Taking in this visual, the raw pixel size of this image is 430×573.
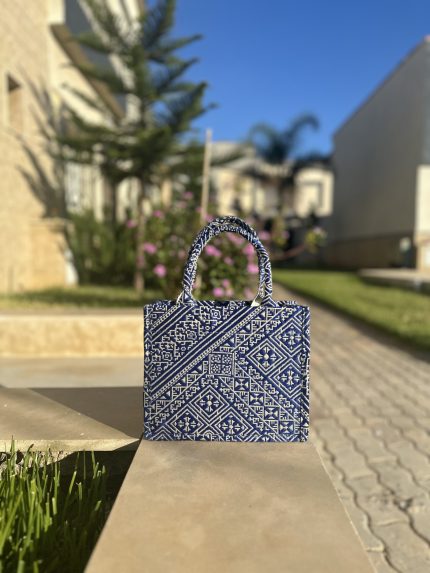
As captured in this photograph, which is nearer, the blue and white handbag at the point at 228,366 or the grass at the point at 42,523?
the grass at the point at 42,523

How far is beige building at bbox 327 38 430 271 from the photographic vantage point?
16.3 meters

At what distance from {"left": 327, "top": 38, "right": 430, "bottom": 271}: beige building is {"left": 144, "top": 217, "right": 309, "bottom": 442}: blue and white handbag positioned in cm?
1650

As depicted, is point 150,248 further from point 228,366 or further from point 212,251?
point 228,366

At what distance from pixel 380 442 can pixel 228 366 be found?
192 cm

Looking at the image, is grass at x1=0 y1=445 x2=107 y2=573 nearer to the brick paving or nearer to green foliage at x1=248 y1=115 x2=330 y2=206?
the brick paving

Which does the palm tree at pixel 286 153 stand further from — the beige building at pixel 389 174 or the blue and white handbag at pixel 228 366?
the blue and white handbag at pixel 228 366

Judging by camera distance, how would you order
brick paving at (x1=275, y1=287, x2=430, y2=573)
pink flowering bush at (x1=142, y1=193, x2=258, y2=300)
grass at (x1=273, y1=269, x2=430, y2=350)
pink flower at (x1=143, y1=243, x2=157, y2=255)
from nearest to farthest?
brick paving at (x1=275, y1=287, x2=430, y2=573), pink flowering bush at (x1=142, y1=193, x2=258, y2=300), pink flower at (x1=143, y1=243, x2=157, y2=255), grass at (x1=273, y1=269, x2=430, y2=350)

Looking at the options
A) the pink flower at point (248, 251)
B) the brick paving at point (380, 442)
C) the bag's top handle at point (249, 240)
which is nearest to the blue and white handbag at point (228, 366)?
the bag's top handle at point (249, 240)

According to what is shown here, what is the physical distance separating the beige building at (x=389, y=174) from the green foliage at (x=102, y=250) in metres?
10.9

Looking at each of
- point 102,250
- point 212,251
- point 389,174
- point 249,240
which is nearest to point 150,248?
point 212,251

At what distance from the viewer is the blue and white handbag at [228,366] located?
4.40ft

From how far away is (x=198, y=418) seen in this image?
1.40 m

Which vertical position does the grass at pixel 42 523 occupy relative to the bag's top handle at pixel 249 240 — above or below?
below

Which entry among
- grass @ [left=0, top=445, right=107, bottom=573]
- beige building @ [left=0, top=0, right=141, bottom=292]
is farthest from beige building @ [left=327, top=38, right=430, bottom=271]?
grass @ [left=0, top=445, right=107, bottom=573]
